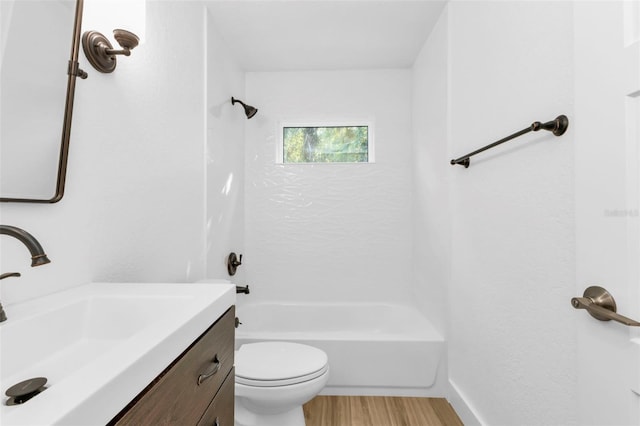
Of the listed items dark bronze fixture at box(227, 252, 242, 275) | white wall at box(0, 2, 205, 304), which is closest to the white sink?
white wall at box(0, 2, 205, 304)

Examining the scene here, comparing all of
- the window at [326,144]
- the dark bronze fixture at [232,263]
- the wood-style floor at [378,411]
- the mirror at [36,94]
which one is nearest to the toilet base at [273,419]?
the wood-style floor at [378,411]

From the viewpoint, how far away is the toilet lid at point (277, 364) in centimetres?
154

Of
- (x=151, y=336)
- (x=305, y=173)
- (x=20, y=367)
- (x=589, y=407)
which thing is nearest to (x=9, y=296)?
(x=20, y=367)

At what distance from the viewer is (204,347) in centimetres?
82

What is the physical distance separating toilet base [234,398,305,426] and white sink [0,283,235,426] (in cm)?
99

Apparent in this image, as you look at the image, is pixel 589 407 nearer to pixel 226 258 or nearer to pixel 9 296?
pixel 9 296

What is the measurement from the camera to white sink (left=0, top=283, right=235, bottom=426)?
43cm

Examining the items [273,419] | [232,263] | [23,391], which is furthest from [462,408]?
[23,391]

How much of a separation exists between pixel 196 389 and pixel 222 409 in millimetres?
241

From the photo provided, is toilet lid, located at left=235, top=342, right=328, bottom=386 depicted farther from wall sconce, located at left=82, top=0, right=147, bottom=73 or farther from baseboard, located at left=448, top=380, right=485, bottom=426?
wall sconce, located at left=82, top=0, right=147, bottom=73

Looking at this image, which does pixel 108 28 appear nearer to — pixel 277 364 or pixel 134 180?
pixel 134 180

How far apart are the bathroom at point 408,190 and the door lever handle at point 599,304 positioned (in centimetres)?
2

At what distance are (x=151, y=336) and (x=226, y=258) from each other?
183cm

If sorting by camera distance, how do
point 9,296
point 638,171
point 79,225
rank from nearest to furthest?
1. point 638,171
2. point 9,296
3. point 79,225
